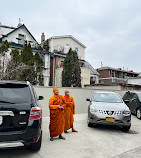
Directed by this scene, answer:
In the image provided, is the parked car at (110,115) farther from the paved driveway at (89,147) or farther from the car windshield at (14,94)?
the car windshield at (14,94)

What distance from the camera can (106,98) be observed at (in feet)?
22.1

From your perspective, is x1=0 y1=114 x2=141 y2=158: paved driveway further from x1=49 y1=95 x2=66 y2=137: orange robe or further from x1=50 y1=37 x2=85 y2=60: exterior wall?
x1=50 y1=37 x2=85 y2=60: exterior wall

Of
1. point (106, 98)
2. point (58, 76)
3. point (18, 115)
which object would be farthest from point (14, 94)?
point (58, 76)

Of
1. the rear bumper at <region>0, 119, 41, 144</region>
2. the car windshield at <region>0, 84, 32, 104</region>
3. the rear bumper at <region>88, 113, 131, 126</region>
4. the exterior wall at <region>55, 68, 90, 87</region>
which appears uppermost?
the exterior wall at <region>55, 68, 90, 87</region>

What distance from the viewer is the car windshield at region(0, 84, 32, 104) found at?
8.94 feet

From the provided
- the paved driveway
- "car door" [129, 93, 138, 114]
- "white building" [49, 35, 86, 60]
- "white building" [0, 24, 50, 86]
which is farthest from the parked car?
"white building" [49, 35, 86, 60]

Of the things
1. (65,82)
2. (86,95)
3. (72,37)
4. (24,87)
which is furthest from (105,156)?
(72,37)

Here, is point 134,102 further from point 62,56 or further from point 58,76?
point 62,56

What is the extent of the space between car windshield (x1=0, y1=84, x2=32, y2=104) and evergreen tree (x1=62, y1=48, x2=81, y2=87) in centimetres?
1567

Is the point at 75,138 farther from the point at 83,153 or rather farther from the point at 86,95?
the point at 86,95

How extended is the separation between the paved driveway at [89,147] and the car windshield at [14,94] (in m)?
0.88

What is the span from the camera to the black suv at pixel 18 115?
2.59 metres

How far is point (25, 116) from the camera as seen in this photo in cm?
273

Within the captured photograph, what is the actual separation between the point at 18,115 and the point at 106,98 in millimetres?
4853
